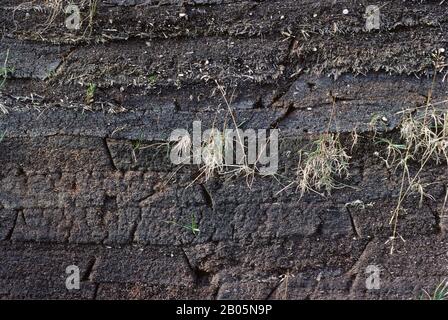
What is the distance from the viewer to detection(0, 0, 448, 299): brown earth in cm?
258

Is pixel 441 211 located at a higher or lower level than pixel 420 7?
lower

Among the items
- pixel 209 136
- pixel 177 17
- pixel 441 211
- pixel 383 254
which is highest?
pixel 177 17

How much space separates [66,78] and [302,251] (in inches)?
48.6

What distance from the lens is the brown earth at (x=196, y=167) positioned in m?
2.58

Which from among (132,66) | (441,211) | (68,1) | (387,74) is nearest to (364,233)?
(441,211)

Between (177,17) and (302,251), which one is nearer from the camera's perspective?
(302,251)

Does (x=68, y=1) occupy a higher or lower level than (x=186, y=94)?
higher

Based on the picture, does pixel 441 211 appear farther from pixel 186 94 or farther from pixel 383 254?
pixel 186 94

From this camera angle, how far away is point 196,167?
8.83ft

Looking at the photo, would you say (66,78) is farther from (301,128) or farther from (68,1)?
(301,128)

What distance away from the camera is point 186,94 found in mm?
2762

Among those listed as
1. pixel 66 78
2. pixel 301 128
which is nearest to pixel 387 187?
pixel 301 128

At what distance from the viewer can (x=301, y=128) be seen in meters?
2.70

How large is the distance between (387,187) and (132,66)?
117 centimetres
